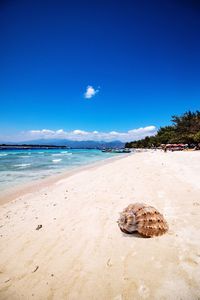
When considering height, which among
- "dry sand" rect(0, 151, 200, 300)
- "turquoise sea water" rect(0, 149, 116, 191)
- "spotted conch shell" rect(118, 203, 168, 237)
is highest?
"spotted conch shell" rect(118, 203, 168, 237)

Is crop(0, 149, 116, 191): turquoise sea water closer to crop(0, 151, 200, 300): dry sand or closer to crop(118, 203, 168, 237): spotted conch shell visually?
crop(0, 151, 200, 300): dry sand

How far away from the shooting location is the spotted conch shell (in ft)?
14.6

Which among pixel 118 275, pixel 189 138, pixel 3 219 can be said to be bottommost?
pixel 3 219

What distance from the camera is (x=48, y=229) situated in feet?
18.2

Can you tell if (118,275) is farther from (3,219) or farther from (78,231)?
(3,219)

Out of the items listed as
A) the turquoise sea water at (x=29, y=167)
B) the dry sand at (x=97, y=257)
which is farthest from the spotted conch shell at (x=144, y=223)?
the turquoise sea water at (x=29, y=167)

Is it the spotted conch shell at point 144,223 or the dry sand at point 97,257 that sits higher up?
the spotted conch shell at point 144,223

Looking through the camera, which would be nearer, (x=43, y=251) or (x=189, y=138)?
(x=43, y=251)

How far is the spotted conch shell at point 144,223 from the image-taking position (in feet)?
14.6

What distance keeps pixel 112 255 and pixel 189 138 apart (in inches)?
2683

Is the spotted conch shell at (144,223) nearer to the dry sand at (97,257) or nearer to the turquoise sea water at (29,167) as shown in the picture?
the dry sand at (97,257)

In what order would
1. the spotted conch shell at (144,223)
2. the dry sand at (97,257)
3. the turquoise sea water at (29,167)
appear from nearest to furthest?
the dry sand at (97,257)
the spotted conch shell at (144,223)
the turquoise sea water at (29,167)

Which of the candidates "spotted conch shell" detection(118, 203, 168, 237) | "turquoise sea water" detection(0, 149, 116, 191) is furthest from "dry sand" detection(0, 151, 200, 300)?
"turquoise sea water" detection(0, 149, 116, 191)

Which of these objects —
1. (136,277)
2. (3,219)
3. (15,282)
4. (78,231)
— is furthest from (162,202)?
(3,219)
